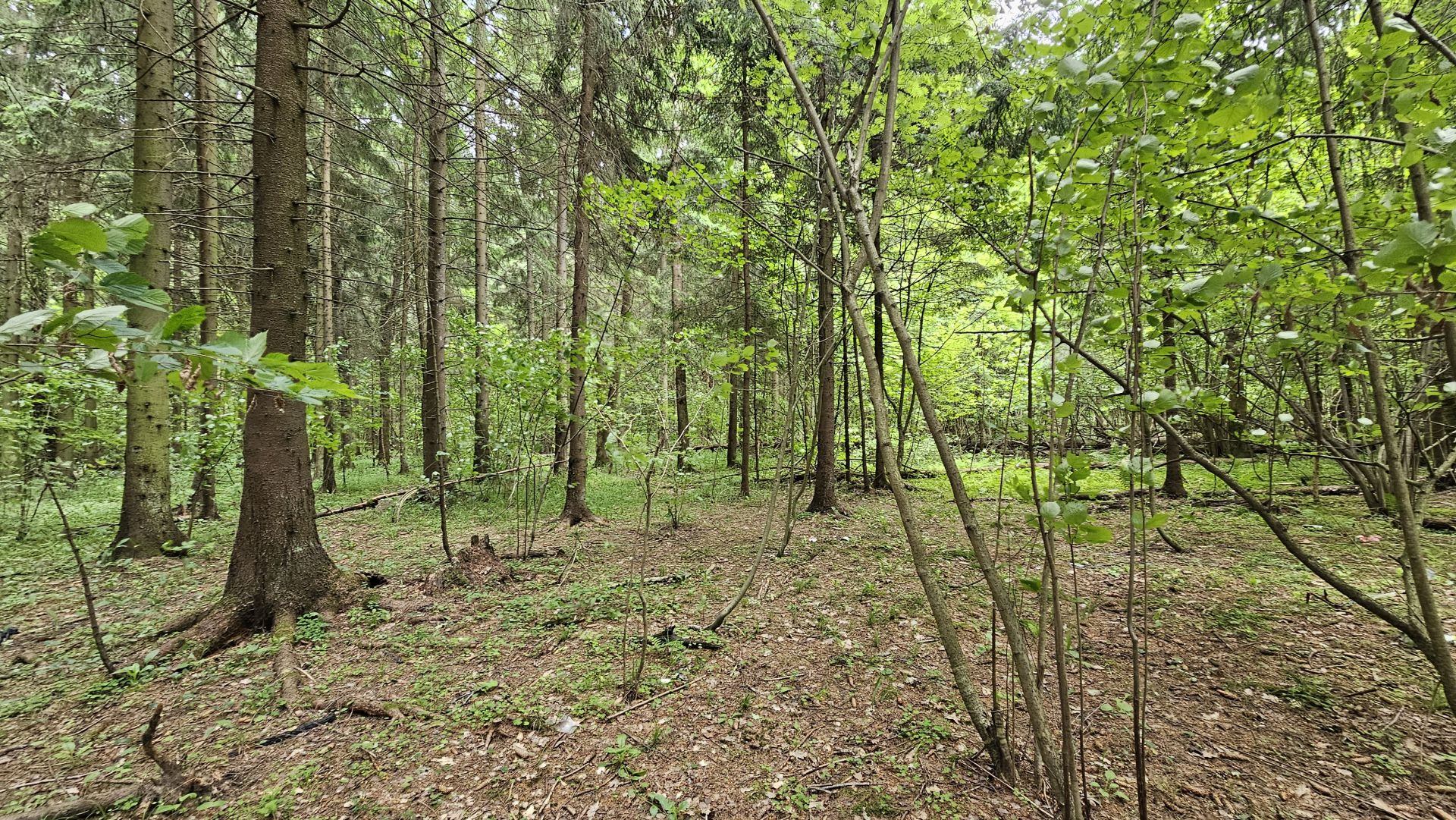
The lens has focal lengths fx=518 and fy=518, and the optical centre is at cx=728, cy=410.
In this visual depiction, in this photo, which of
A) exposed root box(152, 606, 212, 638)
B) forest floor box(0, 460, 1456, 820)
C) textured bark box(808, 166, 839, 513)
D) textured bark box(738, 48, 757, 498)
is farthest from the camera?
textured bark box(808, 166, 839, 513)

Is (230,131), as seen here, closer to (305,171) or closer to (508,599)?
(305,171)

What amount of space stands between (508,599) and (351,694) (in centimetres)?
156

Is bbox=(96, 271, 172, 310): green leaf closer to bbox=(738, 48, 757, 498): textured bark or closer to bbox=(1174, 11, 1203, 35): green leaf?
bbox=(1174, 11, 1203, 35): green leaf

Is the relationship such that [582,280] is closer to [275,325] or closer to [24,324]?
[275,325]

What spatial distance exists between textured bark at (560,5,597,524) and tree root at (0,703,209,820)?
3.19 m

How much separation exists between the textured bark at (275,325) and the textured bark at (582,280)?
83.5 inches

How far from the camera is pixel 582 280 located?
7234 millimetres

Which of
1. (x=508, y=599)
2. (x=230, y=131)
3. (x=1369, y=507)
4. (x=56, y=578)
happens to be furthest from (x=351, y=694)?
(x=1369, y=507)

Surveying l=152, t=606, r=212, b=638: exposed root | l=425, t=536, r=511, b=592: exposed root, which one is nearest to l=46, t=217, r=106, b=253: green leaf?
l=152, t=606, r=212, b=638: exposed root

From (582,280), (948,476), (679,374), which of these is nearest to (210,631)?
(948,476)

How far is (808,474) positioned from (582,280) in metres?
4.43

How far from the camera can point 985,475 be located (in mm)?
5266

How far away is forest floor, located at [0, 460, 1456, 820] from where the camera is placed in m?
2.30

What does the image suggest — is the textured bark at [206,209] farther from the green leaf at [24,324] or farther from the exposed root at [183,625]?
the green leaf at [24,324]
